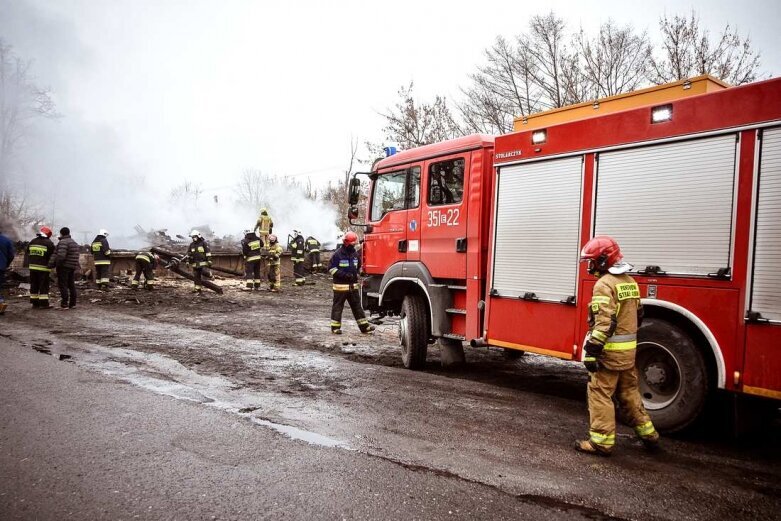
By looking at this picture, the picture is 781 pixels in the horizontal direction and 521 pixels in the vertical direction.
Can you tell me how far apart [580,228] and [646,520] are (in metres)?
2.73

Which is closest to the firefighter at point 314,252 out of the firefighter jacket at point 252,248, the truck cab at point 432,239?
the firefighter jacket at point 252,248

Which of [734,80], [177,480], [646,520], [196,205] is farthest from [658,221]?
[196,205]

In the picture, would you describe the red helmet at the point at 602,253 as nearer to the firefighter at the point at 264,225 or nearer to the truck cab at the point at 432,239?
the truck cab at the point at 432,239

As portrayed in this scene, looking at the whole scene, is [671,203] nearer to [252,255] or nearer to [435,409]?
[435,409]

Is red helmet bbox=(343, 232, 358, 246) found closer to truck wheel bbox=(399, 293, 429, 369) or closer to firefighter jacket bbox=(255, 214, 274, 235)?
truck wheel bbox=(399, 293, 429, 369)

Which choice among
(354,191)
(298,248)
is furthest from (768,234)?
(298,248)

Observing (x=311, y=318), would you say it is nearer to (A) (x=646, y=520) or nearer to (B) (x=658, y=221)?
(B) (x=658, y=221)

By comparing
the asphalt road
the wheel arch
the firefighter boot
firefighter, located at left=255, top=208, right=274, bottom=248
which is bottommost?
the asphalt road

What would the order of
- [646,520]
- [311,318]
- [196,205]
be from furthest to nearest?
[196,205] → [311,318] → [646,520]

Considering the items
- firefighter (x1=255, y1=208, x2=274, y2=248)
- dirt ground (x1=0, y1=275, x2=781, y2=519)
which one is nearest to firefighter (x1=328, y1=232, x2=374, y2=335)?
dirt ground (x1=0, y1=275, x2=781, y2=519)

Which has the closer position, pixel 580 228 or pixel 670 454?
pixel 670 454

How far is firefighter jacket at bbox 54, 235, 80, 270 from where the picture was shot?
39.8ft

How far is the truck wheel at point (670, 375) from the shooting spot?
13.5 feet

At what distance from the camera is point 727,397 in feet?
14.0
